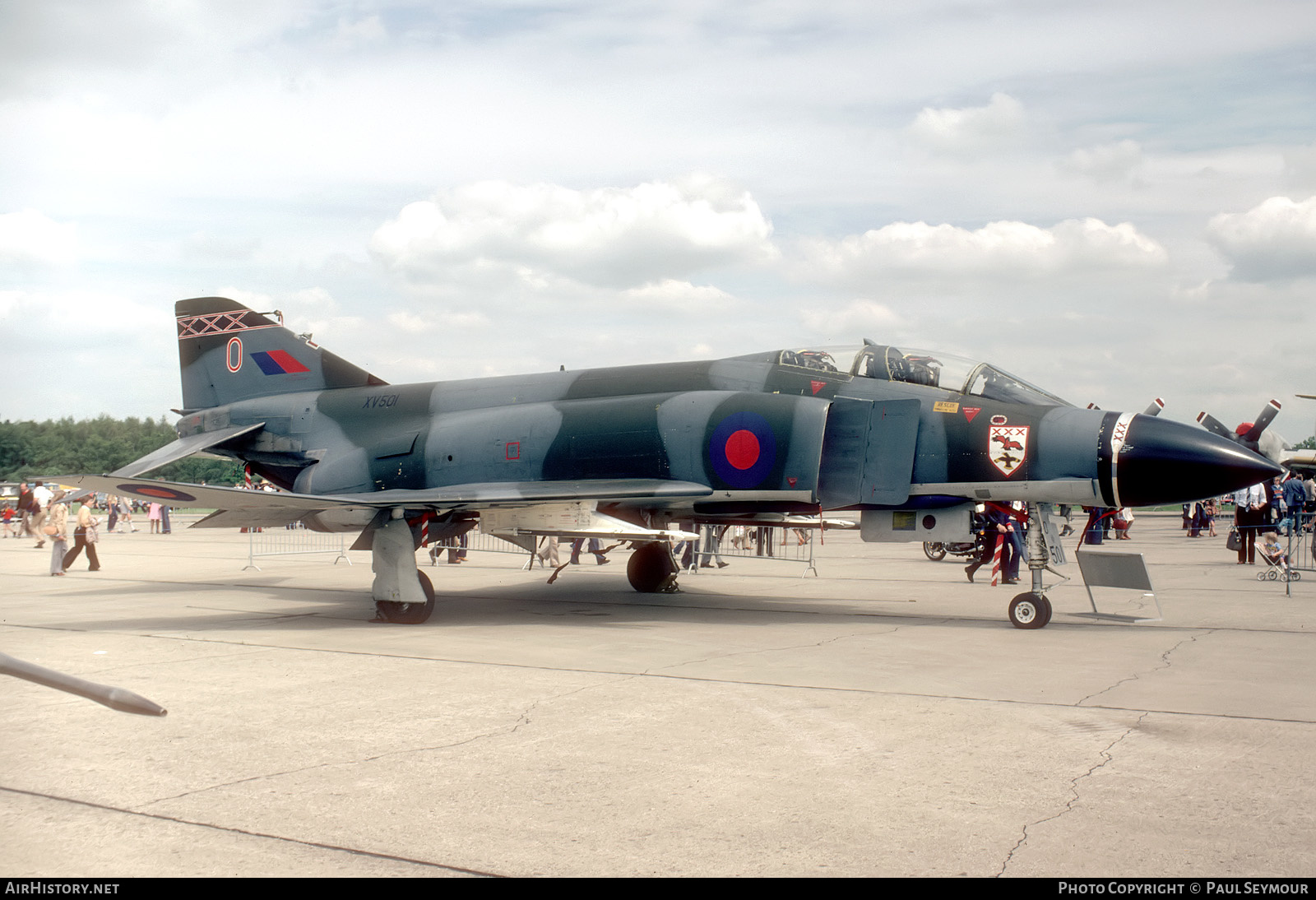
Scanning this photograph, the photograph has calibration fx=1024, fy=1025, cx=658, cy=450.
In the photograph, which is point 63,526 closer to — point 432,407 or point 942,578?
point 432,407

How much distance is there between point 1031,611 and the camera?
10.5 m

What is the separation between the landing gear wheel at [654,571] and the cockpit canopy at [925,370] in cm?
391

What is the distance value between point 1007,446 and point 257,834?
8.09m

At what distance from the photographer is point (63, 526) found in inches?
695

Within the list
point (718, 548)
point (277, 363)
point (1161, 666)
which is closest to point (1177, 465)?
point (1161, 666)

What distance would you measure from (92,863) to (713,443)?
8.11 meters

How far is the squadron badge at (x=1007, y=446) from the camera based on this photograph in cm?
1013

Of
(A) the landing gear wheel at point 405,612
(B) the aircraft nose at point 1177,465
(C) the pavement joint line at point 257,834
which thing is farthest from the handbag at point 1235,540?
(C) the pavement joint line at point 257,834

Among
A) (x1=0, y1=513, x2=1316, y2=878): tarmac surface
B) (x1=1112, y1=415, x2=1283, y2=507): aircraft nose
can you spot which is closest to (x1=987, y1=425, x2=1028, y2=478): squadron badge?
(x1=1112, y1=415, x2=1283, y2=507): aircraft nose

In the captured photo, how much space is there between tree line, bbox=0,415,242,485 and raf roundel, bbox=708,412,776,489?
6.33 meters

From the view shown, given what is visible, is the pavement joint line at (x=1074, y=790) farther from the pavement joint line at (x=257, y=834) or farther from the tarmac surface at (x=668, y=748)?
the pavement joint line at (x=257, y=834)

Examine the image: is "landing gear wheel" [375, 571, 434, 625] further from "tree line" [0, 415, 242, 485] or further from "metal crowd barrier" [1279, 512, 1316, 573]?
"metal crowd barrier" [1279, 512, 1316, 573]

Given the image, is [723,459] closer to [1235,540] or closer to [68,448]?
[68,448]

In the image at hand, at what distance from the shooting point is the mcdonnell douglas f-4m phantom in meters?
9.91
